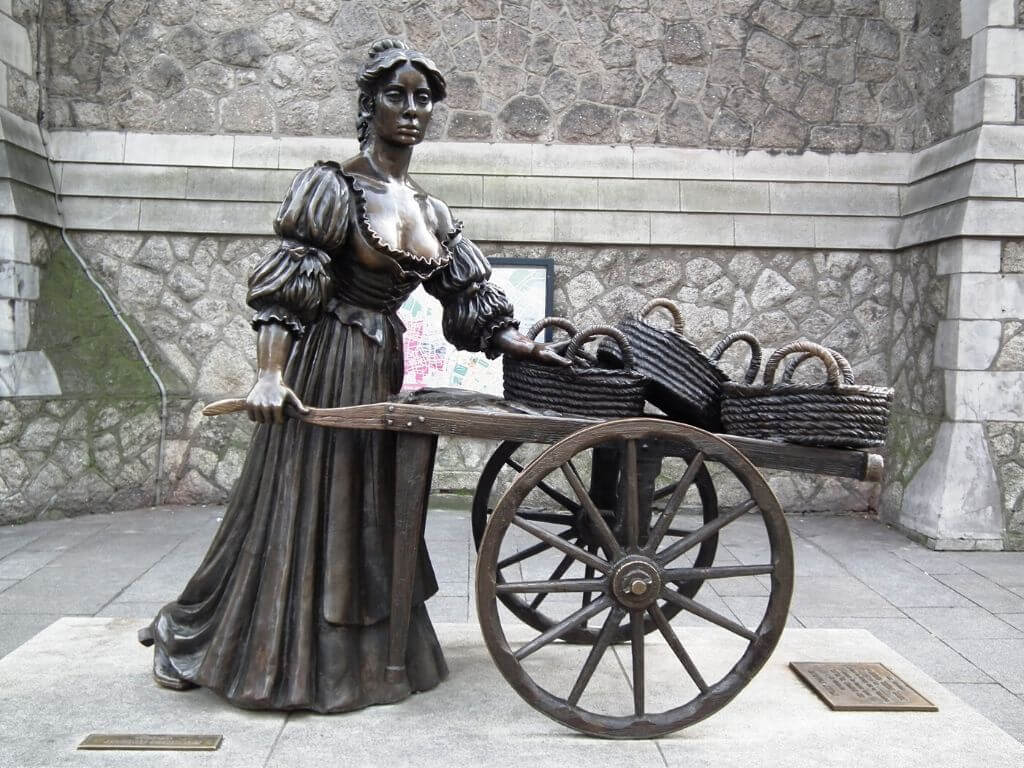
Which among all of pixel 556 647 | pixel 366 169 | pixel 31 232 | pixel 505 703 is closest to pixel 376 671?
pixel 505 703

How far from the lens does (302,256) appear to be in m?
2.84

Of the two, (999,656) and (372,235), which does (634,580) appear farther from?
(999,656)

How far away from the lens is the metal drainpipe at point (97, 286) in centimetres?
687

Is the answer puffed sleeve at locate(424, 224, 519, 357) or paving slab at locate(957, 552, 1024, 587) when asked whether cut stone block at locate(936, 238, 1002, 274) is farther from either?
puffed sleeve at locate(424, 224, 519, 357)

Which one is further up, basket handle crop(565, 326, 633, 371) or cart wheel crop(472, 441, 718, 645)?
basket handle crop(565, 326, 633, 371)

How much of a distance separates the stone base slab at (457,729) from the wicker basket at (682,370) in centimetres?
95

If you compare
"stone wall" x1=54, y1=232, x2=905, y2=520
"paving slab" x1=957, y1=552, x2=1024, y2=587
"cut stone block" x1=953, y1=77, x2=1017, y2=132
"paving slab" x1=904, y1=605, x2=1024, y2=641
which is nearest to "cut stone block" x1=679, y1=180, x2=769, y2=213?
"stone wall" x1=54, y1=232, x2=905, y2=520

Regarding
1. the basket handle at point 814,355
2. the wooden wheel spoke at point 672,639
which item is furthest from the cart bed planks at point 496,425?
the wooden wheel spoke at point 672,639

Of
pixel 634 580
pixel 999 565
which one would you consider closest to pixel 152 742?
pixel 634 580

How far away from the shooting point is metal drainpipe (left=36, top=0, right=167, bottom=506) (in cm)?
687

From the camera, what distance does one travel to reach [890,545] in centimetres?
638

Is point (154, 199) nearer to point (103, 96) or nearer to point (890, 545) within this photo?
point (103, 96)

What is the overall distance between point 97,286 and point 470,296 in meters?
4.69

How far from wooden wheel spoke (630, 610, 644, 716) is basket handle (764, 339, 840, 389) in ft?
2.63
